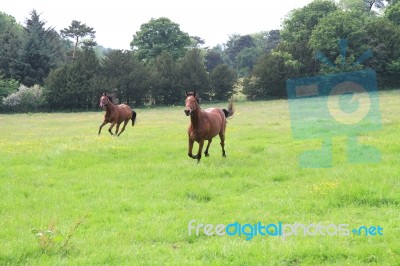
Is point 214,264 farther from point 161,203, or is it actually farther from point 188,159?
point 188,159

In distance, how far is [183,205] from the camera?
396 inches

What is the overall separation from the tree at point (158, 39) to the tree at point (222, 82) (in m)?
17.3

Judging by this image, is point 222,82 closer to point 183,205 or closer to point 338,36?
point 338,36

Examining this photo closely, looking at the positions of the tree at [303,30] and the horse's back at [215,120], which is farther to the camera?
the tree at [303,30]

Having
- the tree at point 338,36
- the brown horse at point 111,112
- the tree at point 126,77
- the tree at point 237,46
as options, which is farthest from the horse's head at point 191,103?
the tree at point 237,46

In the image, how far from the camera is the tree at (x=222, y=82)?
243ft

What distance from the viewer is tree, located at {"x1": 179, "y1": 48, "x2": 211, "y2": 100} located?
7288 cm

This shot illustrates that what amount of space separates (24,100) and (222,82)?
32182 mm

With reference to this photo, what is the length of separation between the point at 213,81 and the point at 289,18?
28712mm

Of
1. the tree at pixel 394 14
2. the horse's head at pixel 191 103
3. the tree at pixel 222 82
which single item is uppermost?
the tree at pixel 394 14

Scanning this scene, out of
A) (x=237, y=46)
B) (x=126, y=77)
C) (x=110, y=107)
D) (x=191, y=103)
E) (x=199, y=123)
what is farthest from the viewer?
(x=237, y=46)

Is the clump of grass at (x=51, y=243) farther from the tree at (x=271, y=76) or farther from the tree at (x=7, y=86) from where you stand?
the tree at (x=271, y=76)

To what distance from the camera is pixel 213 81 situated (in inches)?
2926

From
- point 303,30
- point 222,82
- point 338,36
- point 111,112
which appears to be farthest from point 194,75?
point 111,112
